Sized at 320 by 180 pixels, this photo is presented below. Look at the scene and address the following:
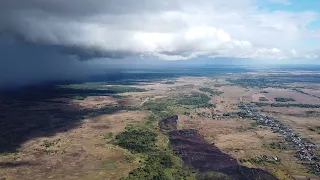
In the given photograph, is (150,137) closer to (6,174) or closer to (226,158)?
(226,158)

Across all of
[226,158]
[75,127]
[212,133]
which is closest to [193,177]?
[226,158]

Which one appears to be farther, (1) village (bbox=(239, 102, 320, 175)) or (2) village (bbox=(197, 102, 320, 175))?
(2) village (bbox=(197, 102, 320, 175))

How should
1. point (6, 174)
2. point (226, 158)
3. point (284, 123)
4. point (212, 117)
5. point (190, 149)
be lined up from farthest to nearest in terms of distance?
point (212, 117), point (284, 123), point (190, 149), point (226, 158), point (6, 174)

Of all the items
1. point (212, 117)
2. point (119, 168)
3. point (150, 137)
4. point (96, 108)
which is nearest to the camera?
point (119, 168)

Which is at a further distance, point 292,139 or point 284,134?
point 284,134

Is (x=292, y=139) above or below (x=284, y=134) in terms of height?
below

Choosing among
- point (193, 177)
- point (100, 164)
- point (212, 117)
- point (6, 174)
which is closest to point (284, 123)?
point (212, 117)

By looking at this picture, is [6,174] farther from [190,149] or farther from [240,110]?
[240,110]

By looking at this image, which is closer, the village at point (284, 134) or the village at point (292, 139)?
the village at point (292, 139)

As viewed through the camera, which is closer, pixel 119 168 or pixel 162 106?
pixel 119 168
